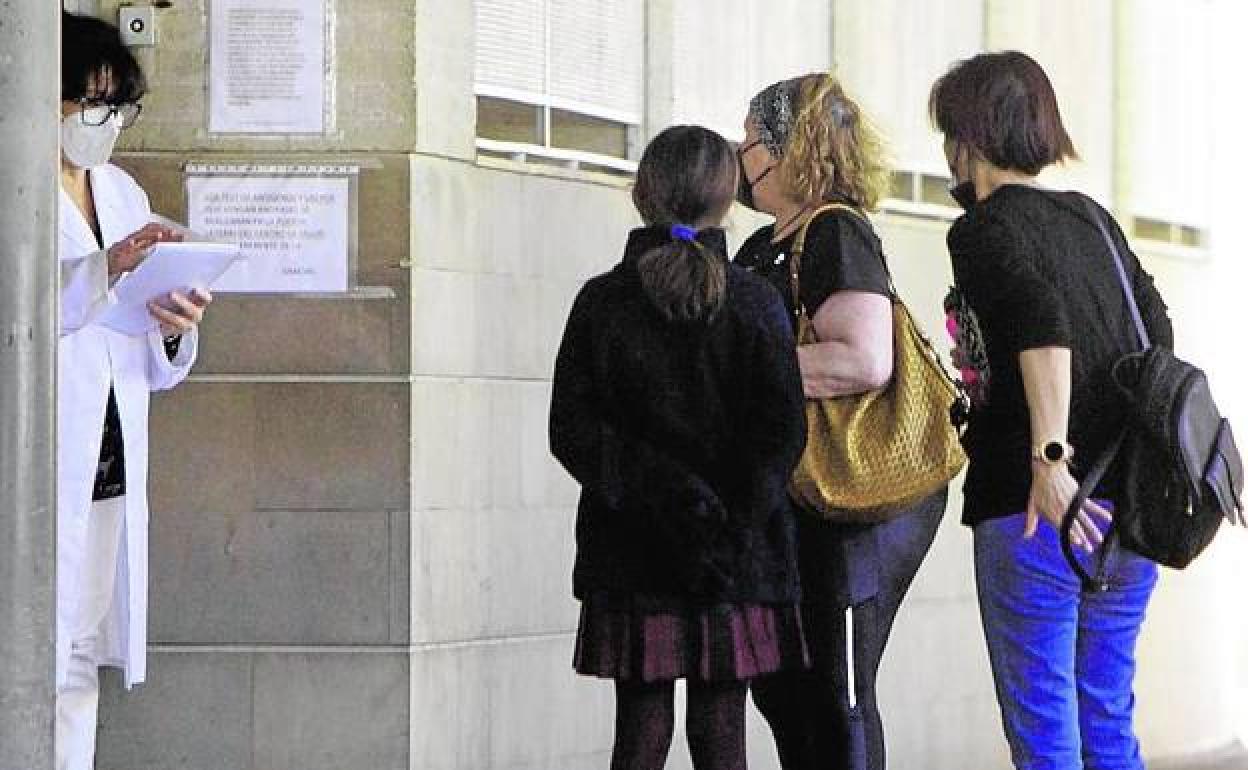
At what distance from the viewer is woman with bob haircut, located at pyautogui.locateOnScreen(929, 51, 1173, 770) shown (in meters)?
5.24

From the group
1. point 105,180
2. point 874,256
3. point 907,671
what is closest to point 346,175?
point 105,180

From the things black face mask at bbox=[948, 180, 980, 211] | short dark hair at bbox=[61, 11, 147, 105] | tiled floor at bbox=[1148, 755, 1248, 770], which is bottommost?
tiled floor at bbox=[1148, 755, 1248, 770]

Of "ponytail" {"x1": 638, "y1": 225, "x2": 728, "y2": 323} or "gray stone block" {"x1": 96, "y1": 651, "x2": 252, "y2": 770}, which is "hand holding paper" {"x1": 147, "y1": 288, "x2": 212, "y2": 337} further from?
"gray stone block" {"x1": 96, "y1": 651, "x2": 252, "y2": 770}

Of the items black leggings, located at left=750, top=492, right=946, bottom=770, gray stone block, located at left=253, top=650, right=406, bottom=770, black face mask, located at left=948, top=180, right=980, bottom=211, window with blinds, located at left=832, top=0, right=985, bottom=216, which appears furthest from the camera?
window with blinds, located at left=832, top=0, right=985, bottom=216

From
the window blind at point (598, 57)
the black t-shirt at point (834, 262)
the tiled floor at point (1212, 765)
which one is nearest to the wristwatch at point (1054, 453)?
the black t-shirt at point (834, 262)

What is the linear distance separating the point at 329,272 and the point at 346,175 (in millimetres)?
265

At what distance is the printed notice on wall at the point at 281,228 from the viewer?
22.5 feet

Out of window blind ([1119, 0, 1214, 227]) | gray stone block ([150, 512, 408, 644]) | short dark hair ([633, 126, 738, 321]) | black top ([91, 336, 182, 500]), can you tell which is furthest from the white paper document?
window blind ([1119, 0, 1214, 227])

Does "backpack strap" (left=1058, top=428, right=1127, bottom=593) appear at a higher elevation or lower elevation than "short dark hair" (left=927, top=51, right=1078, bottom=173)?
lower

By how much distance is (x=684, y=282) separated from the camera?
17.7 feet

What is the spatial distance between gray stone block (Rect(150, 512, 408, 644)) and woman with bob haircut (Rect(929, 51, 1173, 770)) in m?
1.99

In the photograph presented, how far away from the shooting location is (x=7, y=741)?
434 centimetres

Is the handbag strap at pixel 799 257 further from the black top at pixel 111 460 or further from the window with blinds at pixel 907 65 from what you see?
the window with blinds at pixel 907 65

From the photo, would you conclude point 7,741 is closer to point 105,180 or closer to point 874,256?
point 105,180
